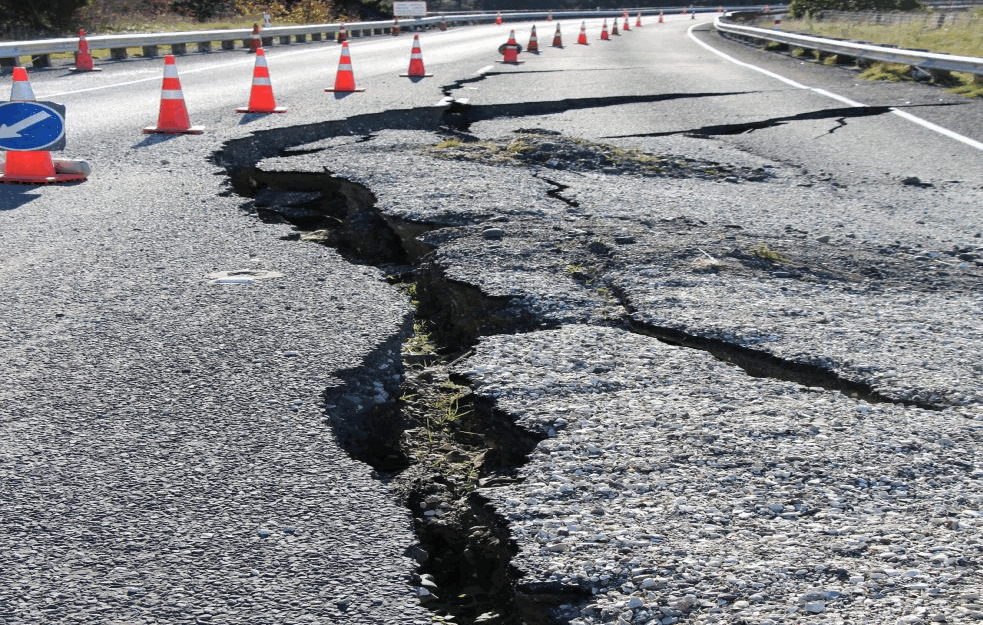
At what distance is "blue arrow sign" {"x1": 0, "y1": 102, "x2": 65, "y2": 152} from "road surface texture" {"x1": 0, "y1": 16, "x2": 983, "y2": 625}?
1.26 ft

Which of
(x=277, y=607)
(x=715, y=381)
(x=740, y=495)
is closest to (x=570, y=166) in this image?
(x=715, y=381)

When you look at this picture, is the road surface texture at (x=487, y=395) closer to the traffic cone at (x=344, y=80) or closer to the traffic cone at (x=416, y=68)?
the traffic cone at (x=344, y=80)

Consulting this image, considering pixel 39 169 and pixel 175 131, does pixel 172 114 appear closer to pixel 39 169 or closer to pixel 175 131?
pixel 175 131

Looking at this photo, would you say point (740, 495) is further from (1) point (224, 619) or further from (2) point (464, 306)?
(2) point (464, 306)

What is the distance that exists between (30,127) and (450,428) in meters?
4.83

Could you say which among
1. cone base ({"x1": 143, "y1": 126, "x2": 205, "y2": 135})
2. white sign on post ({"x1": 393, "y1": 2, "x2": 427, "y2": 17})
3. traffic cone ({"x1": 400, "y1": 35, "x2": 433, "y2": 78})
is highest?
white sign on post ({"x1": 393, "y1": 2, "x2": 427, "y2": 17})

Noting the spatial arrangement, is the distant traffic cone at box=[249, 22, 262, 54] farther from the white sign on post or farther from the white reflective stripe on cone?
the white sign on post

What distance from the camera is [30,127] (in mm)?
6711

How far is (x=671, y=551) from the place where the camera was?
7.34 feet

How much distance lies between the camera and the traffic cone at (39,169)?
21.4 ft

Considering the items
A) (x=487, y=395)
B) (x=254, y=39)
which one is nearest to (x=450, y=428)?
(x=487, y=395)

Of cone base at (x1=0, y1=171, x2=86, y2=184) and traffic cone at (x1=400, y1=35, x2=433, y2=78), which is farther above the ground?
traffic cone at (x1=400, y1=35, x2=433, y2=78)

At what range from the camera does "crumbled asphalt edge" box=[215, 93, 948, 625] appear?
91.0 inches

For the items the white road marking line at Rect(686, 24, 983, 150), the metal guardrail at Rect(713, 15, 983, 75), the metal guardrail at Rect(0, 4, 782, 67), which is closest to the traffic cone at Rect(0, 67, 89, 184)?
the white road marking line at Rect(686, 24, 983, 150)
